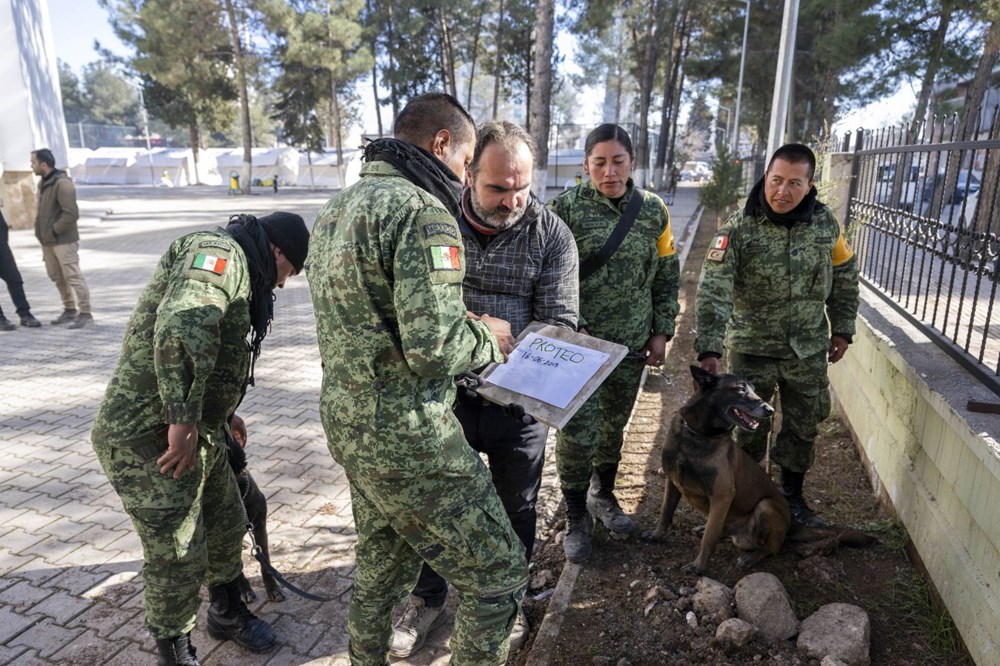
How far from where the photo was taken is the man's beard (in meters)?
2.46

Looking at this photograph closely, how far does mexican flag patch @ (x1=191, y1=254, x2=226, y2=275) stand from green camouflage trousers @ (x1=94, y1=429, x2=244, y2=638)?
601 millimetres

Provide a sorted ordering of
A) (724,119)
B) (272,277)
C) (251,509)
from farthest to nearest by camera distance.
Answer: (724,119) → (251,509) → (272,277)

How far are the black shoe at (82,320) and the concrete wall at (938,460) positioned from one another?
27.2ft

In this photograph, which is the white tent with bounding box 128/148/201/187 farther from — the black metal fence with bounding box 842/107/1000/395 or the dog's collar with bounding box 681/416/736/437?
the dog's collar with bounding box 681/416/736/437

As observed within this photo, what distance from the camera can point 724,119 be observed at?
6056 cm

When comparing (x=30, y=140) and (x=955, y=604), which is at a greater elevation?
(x=30, y=140)

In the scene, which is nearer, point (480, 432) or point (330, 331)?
point (330, 331)

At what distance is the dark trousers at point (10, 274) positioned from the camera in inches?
306

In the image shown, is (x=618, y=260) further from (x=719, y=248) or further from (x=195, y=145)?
(x=195, y=145)

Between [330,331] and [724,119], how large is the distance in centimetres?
6519

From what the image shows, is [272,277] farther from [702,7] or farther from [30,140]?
[702,7]

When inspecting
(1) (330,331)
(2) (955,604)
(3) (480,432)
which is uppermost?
(1) (330,331)

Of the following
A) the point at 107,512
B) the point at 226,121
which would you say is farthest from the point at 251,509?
the point at 226,121

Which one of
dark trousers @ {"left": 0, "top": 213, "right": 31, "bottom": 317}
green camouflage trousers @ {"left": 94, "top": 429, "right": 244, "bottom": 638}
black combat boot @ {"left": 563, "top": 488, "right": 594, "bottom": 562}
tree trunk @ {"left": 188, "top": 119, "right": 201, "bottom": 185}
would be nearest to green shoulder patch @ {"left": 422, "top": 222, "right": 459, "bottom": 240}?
green camouflage trousers @ {"left": 94, "top": 429, "right": 244, "bottom": 638}
